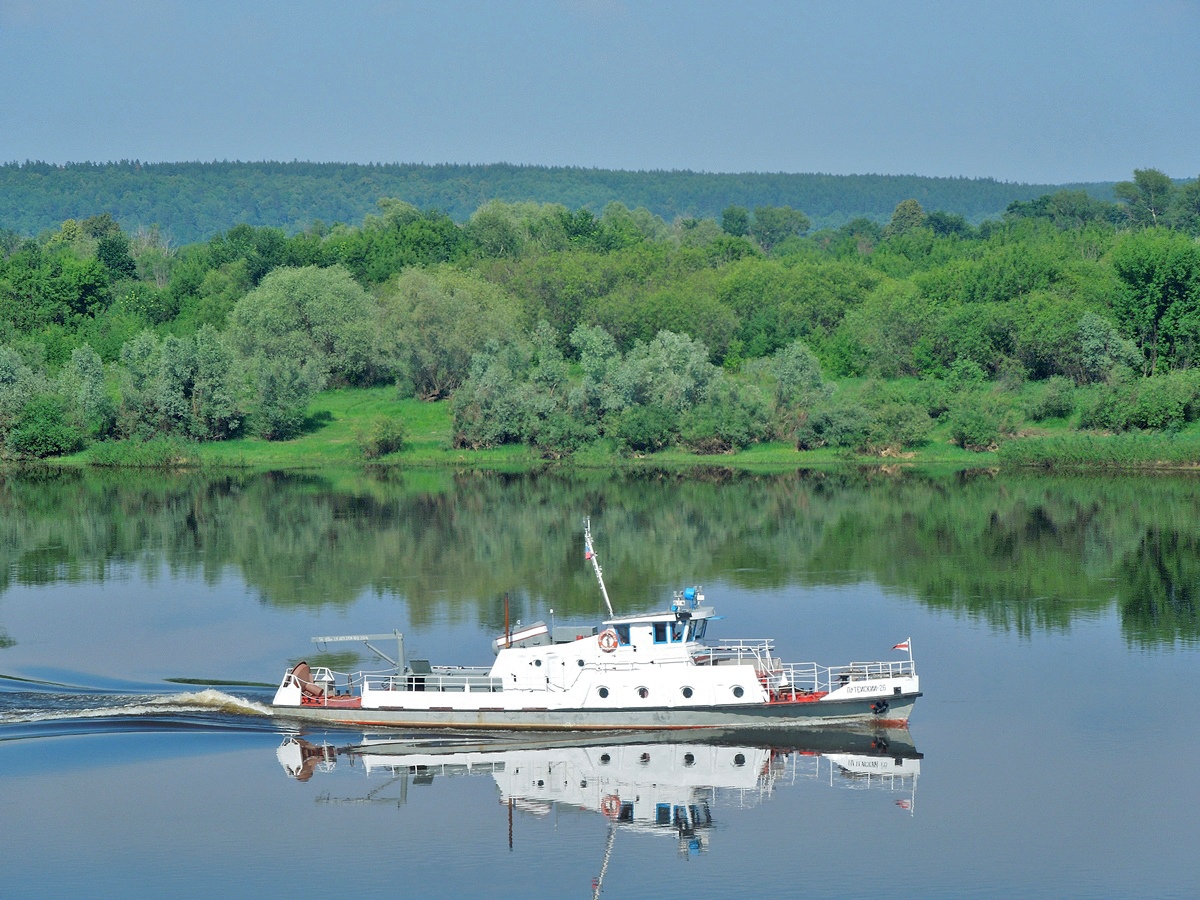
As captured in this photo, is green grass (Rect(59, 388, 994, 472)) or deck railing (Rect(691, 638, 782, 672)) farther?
green grass (Rect(59, 388, 994, 472))

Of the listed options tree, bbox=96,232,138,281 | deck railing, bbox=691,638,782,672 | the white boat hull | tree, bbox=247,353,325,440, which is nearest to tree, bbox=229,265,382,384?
tree, bbox=247,353,325,440

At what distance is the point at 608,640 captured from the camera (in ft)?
147

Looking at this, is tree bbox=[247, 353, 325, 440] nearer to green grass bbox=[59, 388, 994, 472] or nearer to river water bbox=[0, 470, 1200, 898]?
green grass bbox=[59, 388, 994, 472]

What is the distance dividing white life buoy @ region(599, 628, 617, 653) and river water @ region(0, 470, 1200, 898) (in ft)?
8.98

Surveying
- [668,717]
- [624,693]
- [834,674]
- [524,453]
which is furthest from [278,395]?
[668,717]

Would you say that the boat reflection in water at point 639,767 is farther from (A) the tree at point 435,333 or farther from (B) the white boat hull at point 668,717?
(A) the tree at point 435,333

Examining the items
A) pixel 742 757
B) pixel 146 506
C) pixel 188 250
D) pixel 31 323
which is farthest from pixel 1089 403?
pixel 188 250

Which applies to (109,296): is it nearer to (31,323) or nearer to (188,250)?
(31,323)

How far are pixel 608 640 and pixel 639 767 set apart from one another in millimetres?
4141

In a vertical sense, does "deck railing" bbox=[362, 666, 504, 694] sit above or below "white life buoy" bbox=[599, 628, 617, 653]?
below

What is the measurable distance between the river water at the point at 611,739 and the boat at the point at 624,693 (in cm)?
83

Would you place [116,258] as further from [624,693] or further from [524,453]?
[624,693]

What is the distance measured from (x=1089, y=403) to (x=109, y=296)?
3969 inches

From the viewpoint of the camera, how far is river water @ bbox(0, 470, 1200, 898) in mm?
35625
